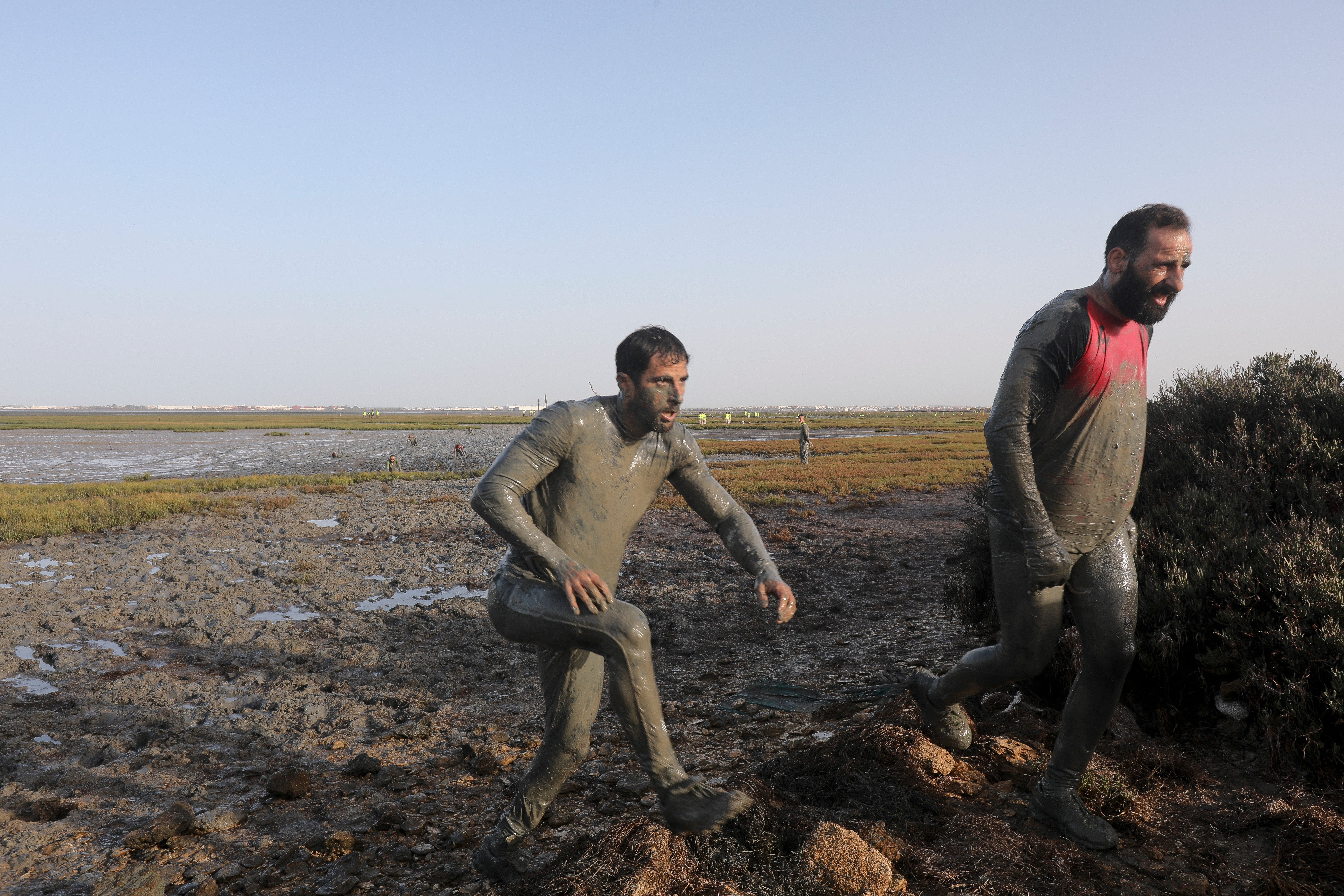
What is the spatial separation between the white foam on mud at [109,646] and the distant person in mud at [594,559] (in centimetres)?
602

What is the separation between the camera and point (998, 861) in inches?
115

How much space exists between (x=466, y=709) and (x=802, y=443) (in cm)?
2513

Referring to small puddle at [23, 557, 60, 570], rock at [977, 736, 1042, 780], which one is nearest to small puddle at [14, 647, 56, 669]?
small puddle at [23, 557, 60, 570]

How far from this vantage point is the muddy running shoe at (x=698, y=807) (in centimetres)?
264

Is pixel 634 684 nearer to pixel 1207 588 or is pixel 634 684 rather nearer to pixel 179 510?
pixel 1207 588

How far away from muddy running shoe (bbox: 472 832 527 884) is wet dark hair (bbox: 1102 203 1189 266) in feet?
11.2

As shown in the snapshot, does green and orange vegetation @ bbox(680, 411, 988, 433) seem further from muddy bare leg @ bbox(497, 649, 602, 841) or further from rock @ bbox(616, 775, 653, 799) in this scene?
muddy bare leg @ bbox(497, 649, 602, 841)

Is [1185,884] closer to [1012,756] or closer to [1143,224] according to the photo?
[1012,756]

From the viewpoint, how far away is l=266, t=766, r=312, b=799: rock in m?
4.02

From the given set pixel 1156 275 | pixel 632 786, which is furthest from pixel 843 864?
pixel 1156 275

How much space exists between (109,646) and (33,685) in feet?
3.79

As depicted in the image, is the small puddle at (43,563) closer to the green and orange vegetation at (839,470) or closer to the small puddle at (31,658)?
the small puddle at (31,658)

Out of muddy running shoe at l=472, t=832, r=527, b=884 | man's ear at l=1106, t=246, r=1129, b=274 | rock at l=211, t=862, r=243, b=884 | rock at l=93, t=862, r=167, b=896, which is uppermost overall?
man's ear at l=1106, t=246, r=1129, b=274

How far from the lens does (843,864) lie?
270 centimetres
